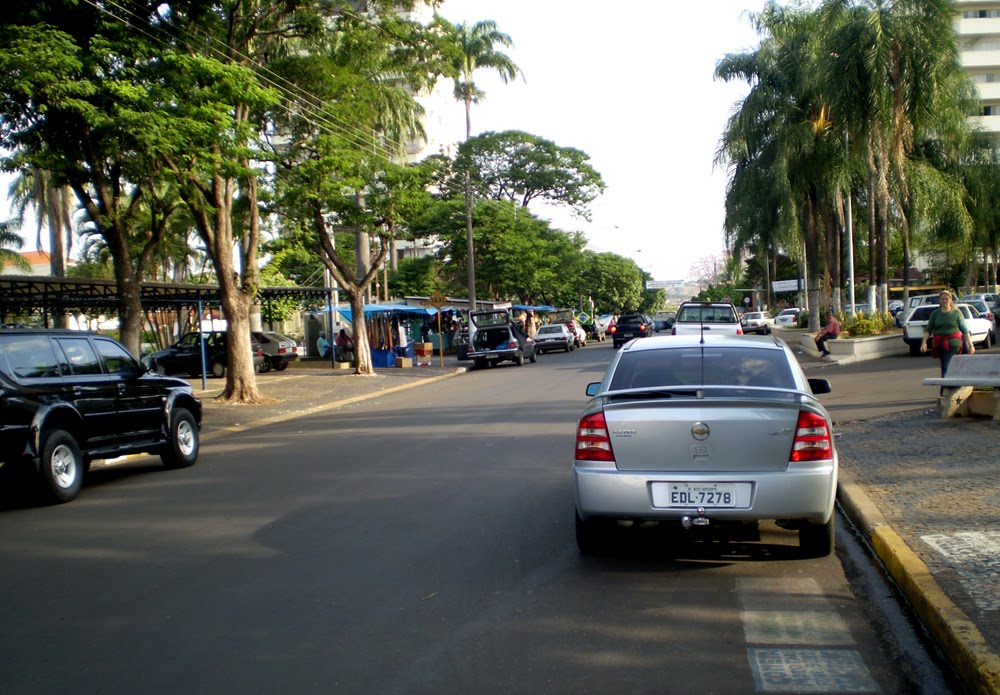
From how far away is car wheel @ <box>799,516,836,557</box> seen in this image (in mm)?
6336

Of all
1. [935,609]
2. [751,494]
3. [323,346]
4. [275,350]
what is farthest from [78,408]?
[323,346]

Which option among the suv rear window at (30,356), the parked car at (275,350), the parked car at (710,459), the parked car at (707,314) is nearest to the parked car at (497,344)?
the parked car at (275,350)

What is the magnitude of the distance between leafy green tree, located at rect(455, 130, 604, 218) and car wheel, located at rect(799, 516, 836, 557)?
5443 centimetres

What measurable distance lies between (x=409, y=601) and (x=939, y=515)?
425 centimetres

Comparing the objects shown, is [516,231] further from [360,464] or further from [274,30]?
[360,464]

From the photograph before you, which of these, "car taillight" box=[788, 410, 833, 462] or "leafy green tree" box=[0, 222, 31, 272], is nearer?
"car taillight" box=[788, 410, 833, 462]

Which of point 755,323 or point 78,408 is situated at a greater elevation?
point 78,408

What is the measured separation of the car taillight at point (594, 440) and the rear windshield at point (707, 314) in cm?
2027

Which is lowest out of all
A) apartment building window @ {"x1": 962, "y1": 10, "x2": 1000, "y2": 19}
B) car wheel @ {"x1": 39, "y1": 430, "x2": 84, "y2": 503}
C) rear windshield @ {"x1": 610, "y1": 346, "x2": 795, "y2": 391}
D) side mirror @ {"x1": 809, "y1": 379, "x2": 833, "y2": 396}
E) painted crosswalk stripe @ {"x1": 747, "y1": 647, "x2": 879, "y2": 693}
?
painted crosswalk stripe @ {"x1": 747, "y1": 647, "x2": 879, "y2": 693}

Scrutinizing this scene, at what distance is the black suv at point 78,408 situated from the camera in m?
9.33

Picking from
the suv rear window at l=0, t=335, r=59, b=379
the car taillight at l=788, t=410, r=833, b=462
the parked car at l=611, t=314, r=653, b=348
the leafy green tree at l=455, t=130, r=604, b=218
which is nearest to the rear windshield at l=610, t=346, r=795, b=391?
the car taillight at l=788, t=410, r=833, b=462

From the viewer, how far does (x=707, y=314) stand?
26.5 meters

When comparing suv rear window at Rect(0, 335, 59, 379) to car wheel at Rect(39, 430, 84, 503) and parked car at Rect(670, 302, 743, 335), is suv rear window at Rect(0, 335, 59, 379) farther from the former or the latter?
parked car at Rect(670, 302, 743, 335)

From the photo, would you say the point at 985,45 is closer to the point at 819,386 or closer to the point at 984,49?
the point at 984,49
